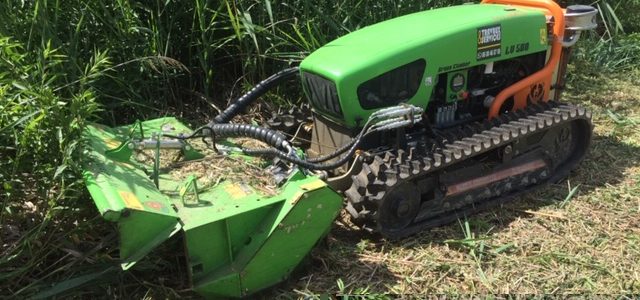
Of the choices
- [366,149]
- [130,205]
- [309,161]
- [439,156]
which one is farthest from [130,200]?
[439,156]

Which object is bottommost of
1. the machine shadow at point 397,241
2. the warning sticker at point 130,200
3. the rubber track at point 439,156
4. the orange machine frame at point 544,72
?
the machine shadow at point 397,241

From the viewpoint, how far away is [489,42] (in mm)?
3701

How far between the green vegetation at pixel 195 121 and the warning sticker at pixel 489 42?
34.4 inches

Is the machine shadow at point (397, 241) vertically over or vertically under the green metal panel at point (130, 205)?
under

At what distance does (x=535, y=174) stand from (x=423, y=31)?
110 centimetres

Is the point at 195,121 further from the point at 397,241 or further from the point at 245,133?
the point at 397,241

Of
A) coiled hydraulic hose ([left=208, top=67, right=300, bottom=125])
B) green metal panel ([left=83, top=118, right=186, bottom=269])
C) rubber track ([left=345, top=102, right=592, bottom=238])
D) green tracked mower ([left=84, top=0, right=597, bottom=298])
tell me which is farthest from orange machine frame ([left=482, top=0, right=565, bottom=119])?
green metal panel ([left=83, top=118, right=186, bottom=269])

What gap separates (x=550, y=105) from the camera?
12.8ft

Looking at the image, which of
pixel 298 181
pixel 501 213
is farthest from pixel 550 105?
pixel 298 181

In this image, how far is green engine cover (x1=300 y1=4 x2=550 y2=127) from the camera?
3377 mm

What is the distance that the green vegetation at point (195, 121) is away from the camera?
2.93 meters

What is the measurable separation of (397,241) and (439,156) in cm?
49

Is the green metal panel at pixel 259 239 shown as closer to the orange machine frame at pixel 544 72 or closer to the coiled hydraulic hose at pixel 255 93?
the coiled hydraulic hose at pixel 255 93

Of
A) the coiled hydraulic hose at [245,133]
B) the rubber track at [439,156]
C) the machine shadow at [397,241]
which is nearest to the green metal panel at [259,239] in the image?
the machine shadow at [397,241]
